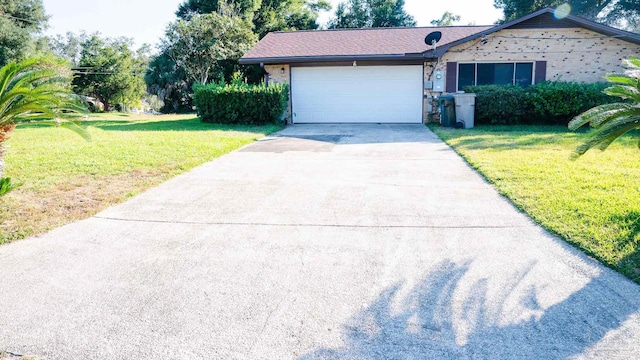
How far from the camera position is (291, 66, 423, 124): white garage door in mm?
16609

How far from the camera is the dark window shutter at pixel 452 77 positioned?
16.2 m

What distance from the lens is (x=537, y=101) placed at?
14078mm

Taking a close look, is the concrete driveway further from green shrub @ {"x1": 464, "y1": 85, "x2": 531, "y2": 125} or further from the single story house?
the single story house

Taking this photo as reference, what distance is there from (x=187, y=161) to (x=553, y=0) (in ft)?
101

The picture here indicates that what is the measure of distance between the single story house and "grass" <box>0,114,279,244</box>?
13.2ft

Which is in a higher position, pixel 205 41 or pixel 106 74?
pixel 205 41

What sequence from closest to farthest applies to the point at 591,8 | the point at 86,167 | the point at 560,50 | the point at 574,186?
1. the point at 574,186
2. the point at 86,167
3. the point at 560,50
4. the point at 591,8

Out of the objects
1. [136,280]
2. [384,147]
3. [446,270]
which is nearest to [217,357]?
[136,280]

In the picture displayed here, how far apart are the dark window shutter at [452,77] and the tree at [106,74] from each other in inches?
790

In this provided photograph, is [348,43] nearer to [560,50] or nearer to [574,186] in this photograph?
[560,50]

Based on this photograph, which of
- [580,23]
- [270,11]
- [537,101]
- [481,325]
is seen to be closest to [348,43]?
[537,101]

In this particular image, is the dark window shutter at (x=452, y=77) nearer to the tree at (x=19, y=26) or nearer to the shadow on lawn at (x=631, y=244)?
the shadow on lawn at (x=631, y=244)

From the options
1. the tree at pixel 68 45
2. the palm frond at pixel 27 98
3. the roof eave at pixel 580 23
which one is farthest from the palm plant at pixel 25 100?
the tree at pixel 68 45

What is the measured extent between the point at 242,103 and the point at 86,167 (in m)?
7.69
